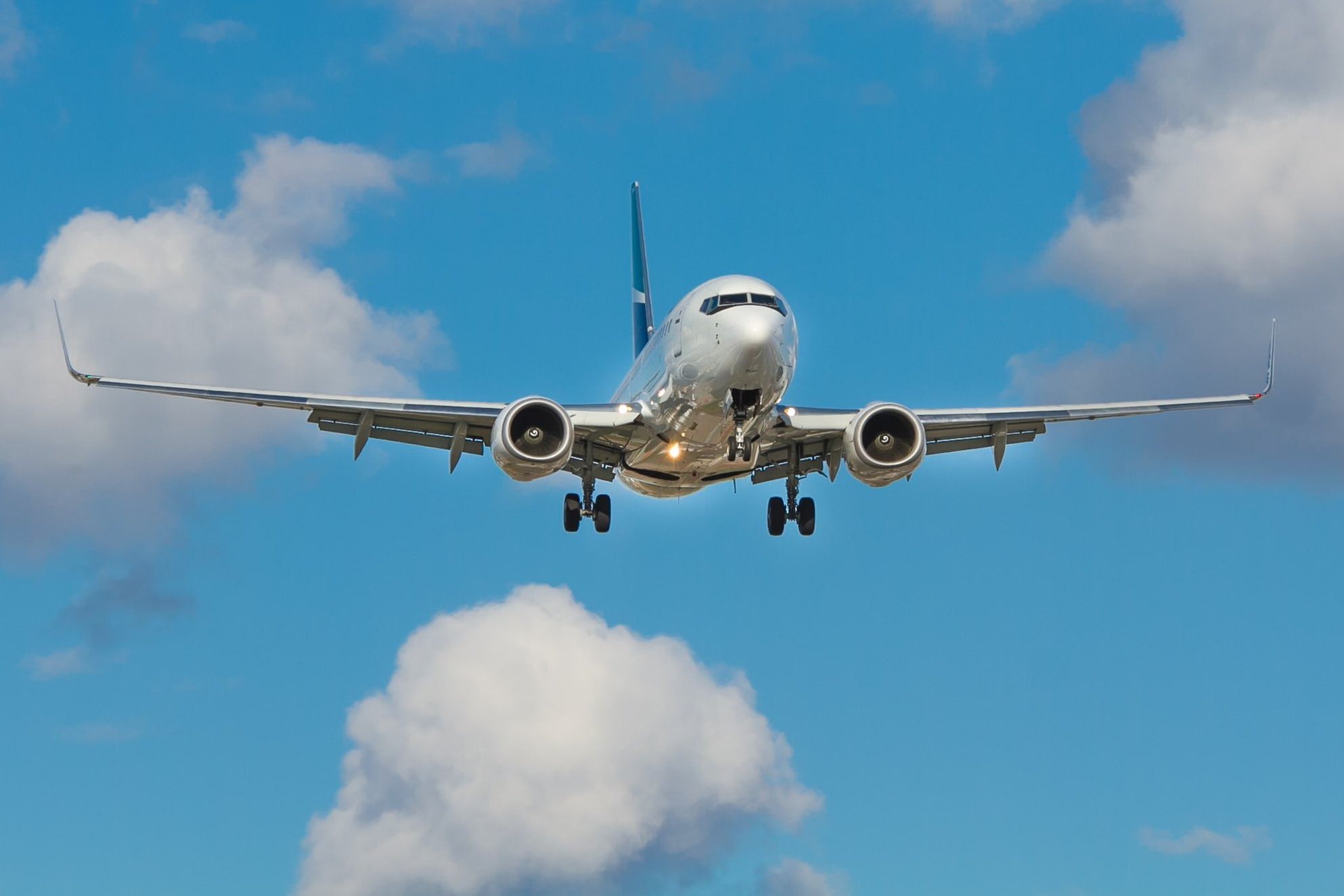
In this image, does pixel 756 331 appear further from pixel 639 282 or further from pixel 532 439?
pixel 639 282

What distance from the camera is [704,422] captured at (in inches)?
1363

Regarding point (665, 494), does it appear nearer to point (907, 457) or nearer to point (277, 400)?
point (907, 457)

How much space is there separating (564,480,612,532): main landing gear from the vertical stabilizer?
1632cm

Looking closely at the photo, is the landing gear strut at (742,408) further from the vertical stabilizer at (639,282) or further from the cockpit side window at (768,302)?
the vertical stabilizer at (639,282)

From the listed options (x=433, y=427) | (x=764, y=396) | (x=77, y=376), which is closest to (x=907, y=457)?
(x=764, y=396)

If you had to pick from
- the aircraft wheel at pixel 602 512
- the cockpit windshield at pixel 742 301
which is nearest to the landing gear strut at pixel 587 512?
the aircraft wheel at pixel 602 512

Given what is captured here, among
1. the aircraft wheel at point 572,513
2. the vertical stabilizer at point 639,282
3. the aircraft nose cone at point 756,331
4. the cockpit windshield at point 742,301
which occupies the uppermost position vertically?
the vertical stabilizer at point 639,282

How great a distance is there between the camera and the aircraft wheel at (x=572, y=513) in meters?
40.6

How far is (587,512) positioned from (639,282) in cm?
2265

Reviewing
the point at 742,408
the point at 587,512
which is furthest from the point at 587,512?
the point at 742,408

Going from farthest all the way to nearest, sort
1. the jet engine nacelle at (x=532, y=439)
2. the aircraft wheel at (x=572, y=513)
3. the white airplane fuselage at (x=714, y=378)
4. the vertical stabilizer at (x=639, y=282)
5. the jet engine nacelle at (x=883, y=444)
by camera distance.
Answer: the vertical stabilizer at (x=639, y=282) → the aircraft wheel at (x=572, y=513) → the jet engine nacelle at (x=883, y=444) → the jet engine nacelle at (x=532, y=439) → the white airplane fuselage at (x=714, y=378)

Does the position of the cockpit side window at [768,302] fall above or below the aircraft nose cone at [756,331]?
above

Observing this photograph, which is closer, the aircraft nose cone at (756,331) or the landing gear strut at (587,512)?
the aircraft nose cone at (756,331)

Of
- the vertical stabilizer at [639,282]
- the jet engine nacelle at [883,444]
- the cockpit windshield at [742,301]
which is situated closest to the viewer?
the cockpit windshield at [742,301]
